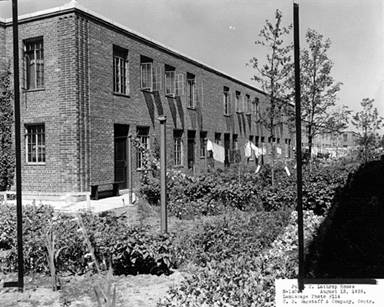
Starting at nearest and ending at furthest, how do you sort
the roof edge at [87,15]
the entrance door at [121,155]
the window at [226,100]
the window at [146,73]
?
the roof edge at [87,15] → the entrance door at [121,155] → the window at [146,73] → the window at [226,100]

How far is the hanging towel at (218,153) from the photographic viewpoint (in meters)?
24.0

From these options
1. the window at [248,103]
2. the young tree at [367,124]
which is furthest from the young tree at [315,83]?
the window at [248,103]

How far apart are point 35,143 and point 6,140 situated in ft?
3.85

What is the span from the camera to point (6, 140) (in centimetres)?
1434

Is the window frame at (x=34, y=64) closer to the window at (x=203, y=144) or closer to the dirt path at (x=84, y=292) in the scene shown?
the dirt path at (x=84, y=292)

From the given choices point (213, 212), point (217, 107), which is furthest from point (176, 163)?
point (213, 212)

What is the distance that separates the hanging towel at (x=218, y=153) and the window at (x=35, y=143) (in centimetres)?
1156

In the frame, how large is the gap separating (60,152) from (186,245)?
9.05 metres

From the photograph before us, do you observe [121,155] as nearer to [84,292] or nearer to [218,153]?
[218,153]

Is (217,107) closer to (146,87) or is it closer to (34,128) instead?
(146,87)

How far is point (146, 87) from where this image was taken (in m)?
17.3

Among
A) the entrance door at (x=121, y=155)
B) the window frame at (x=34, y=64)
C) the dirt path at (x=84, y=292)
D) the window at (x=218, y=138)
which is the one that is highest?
the window frame at (x=34, y=64)
